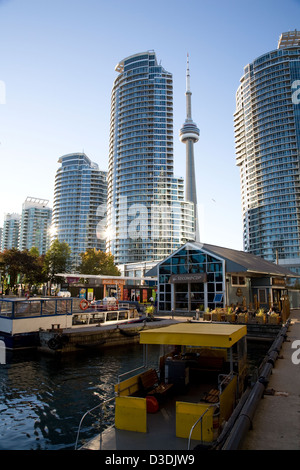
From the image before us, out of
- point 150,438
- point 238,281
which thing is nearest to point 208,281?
point 238,281

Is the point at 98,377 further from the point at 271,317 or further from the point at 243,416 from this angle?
the point at 271,317

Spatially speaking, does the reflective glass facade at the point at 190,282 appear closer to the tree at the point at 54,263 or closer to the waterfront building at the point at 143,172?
the tree at the point at 54,263

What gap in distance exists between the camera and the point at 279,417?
8656 millimetres

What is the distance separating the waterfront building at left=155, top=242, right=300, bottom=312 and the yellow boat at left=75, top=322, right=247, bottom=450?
24.5 metres

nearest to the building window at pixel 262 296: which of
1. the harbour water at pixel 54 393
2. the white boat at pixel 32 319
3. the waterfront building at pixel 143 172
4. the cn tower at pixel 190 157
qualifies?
the harbour water at pixel 54 393

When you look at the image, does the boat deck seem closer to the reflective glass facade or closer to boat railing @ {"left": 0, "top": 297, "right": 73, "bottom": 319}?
boat railing @ {"left": 0, "top": 297, "right": 73, "bottom": 319}

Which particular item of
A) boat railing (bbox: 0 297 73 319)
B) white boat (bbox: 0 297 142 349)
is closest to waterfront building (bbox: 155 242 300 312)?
white boat (bbox: 0 297 142 349)

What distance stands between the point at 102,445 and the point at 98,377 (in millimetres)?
10743

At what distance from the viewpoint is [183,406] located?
7.54m

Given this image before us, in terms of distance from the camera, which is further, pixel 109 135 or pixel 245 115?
pixel 109 135

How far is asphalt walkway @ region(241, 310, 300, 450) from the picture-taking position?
703 centimetres

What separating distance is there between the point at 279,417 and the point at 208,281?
99.5ft

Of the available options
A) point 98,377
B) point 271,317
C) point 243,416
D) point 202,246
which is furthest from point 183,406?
point 202,246

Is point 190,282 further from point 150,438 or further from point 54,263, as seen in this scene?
point 54,263
